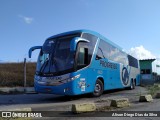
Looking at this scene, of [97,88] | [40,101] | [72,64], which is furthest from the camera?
[97,88]

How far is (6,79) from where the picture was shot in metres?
26.6

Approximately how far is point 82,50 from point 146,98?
148 inches

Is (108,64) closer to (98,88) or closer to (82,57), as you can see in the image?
(98,88)

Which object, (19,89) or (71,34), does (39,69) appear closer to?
(71,34)

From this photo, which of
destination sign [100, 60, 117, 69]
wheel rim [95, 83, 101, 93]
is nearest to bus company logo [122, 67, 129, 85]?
destination sign [100, 60, 117, 69]

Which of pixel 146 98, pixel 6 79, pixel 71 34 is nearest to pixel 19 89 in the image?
pixel 6 79

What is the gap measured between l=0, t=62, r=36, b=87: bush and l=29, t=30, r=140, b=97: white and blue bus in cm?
1132

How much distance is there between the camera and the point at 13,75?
27.8 meters

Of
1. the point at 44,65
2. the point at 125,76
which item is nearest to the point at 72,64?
the point at 44,65

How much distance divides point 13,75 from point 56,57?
14914 mm

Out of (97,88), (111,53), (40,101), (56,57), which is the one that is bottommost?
(40,101)

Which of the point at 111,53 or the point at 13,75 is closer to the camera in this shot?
the point at 111,53

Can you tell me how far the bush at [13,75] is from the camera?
26.2 meters

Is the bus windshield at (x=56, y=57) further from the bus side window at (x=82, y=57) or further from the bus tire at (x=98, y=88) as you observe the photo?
the bus tire at (x=98, y=88)
